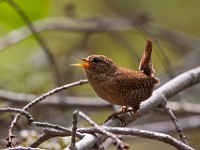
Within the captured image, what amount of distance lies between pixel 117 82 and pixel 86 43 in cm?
284

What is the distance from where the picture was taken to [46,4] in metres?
3.88

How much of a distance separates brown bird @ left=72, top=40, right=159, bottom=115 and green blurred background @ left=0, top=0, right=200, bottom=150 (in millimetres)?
684

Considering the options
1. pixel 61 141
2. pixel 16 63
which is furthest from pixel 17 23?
pixel 61 141

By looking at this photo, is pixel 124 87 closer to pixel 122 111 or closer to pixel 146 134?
pixel 122 111

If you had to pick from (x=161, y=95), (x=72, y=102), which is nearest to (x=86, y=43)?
(x=72, y=102)

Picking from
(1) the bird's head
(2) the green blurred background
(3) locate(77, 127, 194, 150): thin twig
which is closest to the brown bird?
(1) the bird's head

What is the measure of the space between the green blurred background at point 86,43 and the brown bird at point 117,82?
0.68 meters

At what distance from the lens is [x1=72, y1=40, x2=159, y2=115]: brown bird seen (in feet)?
7.10

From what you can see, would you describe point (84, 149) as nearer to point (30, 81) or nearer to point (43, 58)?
point (30, 81)

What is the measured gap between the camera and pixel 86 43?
500 cm

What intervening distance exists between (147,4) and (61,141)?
390 centimetres

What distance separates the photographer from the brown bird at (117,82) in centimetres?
216

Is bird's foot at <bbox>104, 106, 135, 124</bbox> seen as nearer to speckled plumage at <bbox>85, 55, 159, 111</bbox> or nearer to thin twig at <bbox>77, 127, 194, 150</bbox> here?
speckled plumage at <bbox>85, 55, 159, 111</bbox>

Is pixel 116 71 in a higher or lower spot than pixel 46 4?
lower
